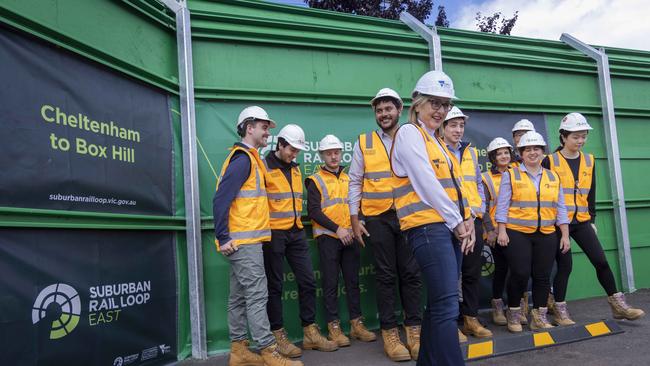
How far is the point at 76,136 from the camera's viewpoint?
3.37 meters

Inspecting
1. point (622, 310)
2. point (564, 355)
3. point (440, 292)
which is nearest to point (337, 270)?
point (440, 292)

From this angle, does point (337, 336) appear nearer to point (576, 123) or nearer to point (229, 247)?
point (229, 247)

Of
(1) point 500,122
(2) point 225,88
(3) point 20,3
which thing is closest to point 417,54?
(1) point 500,122

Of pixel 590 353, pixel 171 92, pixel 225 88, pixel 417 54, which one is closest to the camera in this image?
pixel 590 353

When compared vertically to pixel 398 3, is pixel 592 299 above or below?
below

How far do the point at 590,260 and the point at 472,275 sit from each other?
128 cm

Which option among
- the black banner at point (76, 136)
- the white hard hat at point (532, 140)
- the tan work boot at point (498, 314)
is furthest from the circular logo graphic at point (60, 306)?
the white hard hat at point (532, 140)

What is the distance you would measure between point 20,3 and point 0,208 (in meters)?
1.35

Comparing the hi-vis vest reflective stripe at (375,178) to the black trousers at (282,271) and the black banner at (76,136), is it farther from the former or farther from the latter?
the black banner at (76,136)

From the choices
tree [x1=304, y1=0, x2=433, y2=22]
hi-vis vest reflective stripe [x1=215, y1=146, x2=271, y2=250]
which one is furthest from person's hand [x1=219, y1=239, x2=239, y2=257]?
tree [x1=304, y1=0, x2=433, y2=22]

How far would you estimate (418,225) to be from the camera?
2.81 meters

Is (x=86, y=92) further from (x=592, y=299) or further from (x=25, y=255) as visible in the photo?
(x=592, y=299)

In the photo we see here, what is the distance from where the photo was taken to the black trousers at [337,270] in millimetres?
4473

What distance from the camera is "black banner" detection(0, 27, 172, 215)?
2936 millimetres
